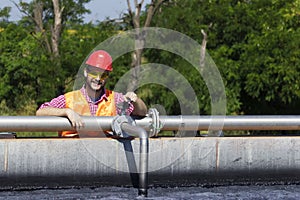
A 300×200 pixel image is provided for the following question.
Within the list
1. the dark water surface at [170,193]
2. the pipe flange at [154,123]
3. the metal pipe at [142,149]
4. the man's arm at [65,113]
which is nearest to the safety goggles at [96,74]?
the man's arm at [65,113]

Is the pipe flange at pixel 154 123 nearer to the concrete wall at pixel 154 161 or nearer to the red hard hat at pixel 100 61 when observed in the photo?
the concrete wall at pixel 154 161

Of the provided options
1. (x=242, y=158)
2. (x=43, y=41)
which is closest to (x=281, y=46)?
(x=43, y=41)

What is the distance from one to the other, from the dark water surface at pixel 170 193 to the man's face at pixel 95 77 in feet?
3.60

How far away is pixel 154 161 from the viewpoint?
7320mm

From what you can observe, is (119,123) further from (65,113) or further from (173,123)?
(173,123)

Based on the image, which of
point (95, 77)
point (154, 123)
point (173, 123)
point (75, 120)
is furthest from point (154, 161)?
point (75, 120)

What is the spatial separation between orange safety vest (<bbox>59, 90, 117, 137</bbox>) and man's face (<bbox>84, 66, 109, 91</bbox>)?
0.21 m

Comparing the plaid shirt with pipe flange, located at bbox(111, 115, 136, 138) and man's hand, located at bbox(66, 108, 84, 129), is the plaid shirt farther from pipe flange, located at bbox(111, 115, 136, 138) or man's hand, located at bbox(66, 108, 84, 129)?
man's hand, located at bbox(66, 108, 84, 129)

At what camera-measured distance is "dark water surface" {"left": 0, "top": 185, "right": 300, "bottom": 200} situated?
22.2 feet

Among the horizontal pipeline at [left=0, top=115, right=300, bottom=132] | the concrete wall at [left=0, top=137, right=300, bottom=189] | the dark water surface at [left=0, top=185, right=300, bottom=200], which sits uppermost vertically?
the horizontal pipeline at [left=0, top=115, right=300, bottom=132]

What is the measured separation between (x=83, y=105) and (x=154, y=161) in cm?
97

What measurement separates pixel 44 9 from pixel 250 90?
1148 centimetres

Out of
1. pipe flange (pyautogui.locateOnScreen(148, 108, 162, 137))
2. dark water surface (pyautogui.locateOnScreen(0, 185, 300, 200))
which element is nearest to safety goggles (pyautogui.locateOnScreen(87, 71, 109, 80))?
pipe flange (pyautogui.locateOnScreen(148, 108, 162, 137))

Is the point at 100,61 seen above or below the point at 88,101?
above
